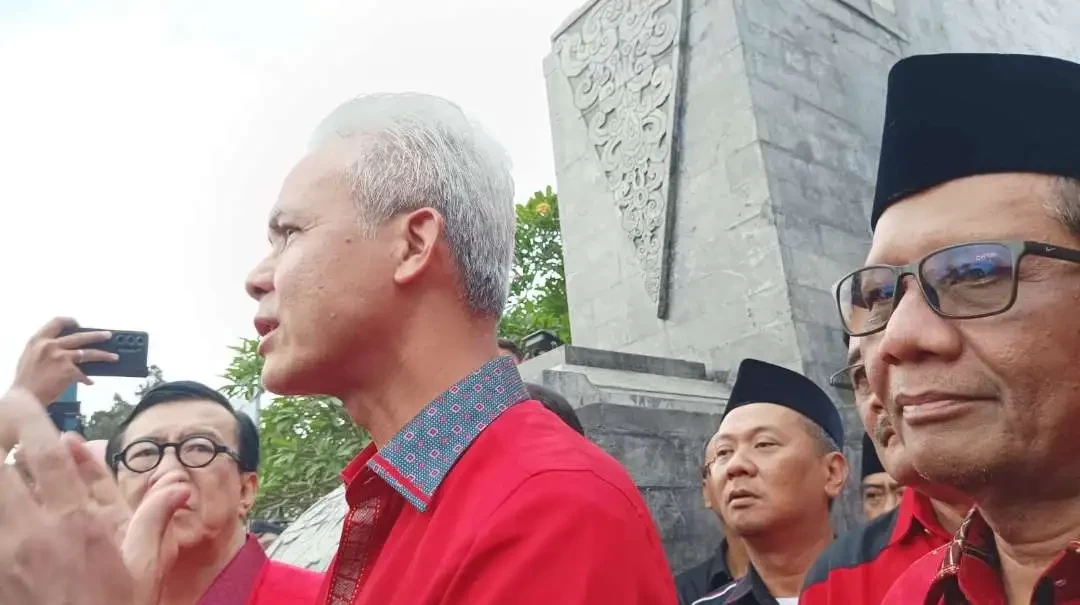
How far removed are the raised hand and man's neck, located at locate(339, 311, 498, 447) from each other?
1.39 feet

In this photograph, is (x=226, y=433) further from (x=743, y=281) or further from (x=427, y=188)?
(x=743, y=281)

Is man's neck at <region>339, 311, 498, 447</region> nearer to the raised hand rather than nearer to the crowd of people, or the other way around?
the crowd of people

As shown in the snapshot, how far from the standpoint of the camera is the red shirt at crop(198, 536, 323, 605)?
7.84 ft

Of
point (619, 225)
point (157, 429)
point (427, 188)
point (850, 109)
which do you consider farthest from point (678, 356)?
point (427, 188)

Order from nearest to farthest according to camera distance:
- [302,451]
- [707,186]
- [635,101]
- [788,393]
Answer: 1. [788,393]
2. [707,186]
3. [635,101]
4. [302,451]

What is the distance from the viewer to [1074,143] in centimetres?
115

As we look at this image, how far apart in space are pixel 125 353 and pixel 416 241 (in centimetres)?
165

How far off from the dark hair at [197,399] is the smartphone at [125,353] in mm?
90

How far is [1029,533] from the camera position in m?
1.16

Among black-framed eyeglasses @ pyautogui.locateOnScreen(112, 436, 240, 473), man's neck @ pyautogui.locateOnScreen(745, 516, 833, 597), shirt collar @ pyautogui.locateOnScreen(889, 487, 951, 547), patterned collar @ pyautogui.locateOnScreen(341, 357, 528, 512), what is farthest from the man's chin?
man's neck @ pyautogui.locateOnScreen(745, 516, 833, 597)

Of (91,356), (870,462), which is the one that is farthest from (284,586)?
(870,462)

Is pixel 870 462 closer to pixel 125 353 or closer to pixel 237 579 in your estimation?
pixel 237 579

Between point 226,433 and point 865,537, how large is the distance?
191cm

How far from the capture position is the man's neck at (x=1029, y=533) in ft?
3.72
